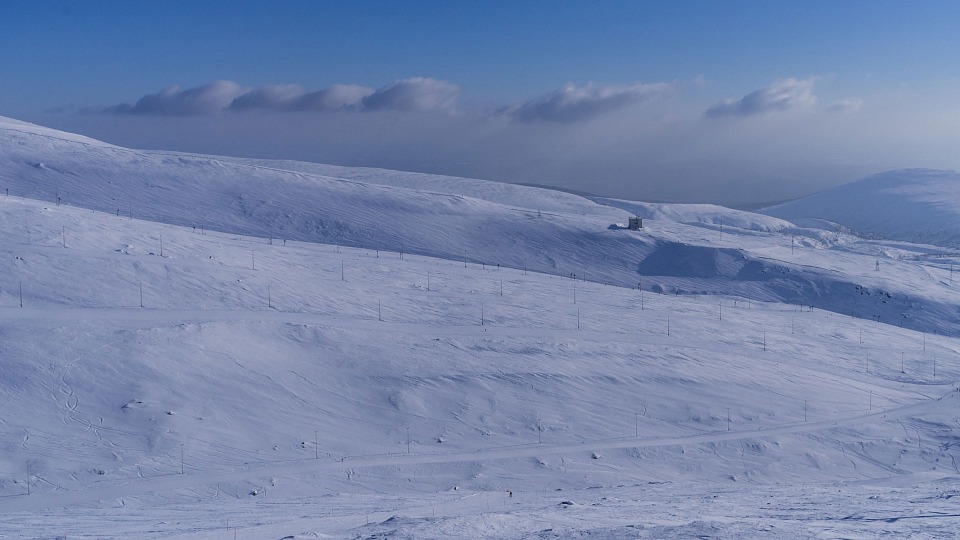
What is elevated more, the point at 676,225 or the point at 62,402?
the point at 676,225

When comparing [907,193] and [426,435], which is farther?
[907,193]

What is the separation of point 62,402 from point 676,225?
204 ft

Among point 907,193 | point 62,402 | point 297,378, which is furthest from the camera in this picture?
point 907,193

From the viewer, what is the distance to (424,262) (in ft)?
167

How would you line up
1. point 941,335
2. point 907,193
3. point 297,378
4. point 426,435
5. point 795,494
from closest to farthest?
point 795,494, point 426,435, point 297,378, point 941,335, point 907,193

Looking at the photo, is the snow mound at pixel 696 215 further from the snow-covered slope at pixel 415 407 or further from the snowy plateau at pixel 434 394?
the snow-covered slope at pixel 415 407

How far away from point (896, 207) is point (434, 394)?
131m

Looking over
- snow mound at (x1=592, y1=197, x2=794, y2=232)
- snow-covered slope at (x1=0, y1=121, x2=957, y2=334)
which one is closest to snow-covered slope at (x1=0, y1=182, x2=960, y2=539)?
snow-covered slope at (x1=0, y1=121, x2=957, y2=334)

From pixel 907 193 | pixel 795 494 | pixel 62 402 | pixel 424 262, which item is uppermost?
pixel 907 193

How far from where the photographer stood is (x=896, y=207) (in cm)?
13338

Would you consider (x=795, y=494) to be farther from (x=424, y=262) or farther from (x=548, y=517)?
(x=424, y=262)

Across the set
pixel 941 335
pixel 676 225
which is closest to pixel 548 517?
pixel 941 335

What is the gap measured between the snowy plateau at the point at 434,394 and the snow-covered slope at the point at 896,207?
227 ft

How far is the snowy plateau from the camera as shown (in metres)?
19.3
